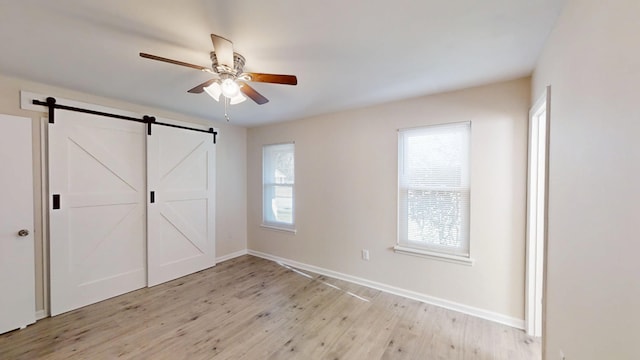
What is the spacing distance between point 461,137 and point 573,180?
157 cm

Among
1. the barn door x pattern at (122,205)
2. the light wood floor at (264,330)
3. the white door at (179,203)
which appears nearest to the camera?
the light wood floor at (264,330)

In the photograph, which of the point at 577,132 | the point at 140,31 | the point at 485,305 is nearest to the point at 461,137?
the point at 577,132

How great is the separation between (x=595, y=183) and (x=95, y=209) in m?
4.34

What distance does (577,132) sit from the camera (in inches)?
49.1

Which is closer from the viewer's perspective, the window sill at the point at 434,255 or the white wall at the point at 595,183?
the white wall at the point at 595,183

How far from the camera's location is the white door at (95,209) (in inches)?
108

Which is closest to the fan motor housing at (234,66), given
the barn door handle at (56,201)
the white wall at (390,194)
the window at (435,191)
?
the white wall at (390,194)

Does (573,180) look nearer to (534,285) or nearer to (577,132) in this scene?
(577,132)

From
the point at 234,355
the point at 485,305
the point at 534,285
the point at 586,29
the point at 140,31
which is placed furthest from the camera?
the point at 485,305

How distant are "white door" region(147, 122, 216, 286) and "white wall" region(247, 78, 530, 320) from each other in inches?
35.5


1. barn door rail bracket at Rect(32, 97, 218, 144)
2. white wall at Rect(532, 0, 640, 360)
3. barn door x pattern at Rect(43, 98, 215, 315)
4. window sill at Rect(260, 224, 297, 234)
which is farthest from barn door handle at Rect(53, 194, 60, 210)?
white wall at Rect(532, 0, 640, 360)

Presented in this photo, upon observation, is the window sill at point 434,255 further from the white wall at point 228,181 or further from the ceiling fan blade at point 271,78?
the white wall at point 228,181

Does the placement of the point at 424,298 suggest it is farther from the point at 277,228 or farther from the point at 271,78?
the point at 271,78

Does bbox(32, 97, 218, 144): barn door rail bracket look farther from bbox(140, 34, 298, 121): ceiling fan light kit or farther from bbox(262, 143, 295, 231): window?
bbox(140, 34, 298, 121): ceiling fan light kit
